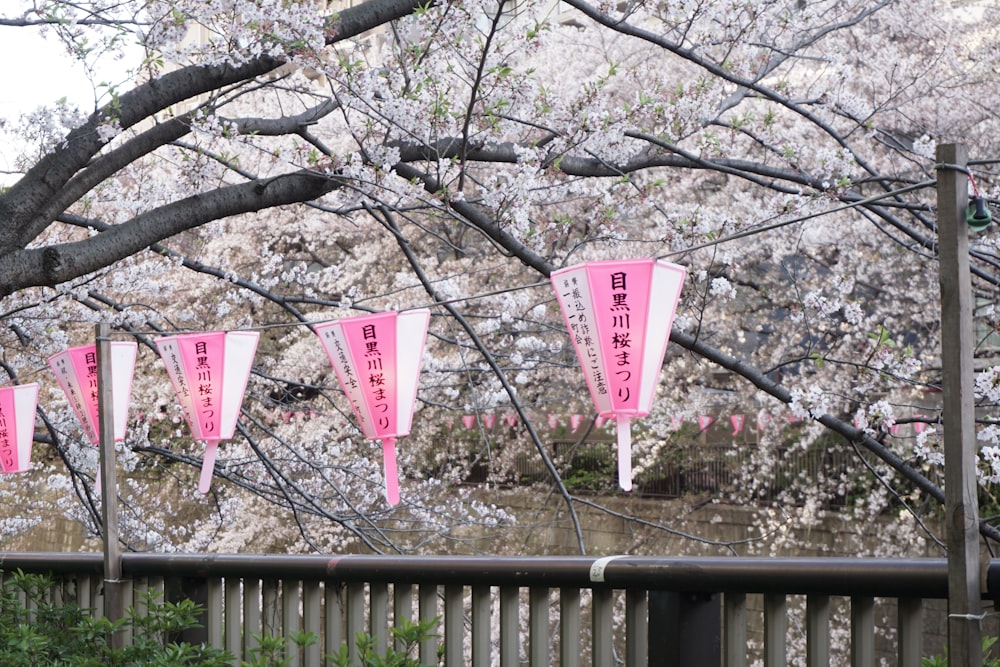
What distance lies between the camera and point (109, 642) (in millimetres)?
3551

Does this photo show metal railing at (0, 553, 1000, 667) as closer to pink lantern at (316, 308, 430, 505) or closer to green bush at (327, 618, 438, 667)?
green bush at (327, 618, 438, 667)

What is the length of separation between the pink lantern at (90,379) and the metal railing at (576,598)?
4.21 ft

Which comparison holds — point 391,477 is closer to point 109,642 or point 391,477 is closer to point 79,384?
point 109,642

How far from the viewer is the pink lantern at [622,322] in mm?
3514

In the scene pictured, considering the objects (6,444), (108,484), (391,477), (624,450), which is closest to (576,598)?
(624,450)

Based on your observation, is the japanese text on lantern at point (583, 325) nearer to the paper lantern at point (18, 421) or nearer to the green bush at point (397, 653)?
the green bush at point (397, 653)

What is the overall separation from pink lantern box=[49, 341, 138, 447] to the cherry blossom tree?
0.38m

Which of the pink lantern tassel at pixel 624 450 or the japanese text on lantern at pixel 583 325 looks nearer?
the pink lantern tassel at pixel 624 450

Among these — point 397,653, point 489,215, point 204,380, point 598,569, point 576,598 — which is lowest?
point 397,653

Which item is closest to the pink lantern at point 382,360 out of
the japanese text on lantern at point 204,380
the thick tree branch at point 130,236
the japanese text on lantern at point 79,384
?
the thick tree branch at point 130,236

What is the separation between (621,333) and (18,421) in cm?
378

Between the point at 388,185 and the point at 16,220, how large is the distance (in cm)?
145

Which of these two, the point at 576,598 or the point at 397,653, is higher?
the point at 576,598

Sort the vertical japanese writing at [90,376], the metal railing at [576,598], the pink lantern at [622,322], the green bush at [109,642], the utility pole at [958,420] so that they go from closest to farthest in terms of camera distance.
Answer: the utility pole at [958,420] → the metal railing at [576,598] → the green bush at [109,642] → the pink lantern at [622,322] → the vertical japanese writing at [90,376]
